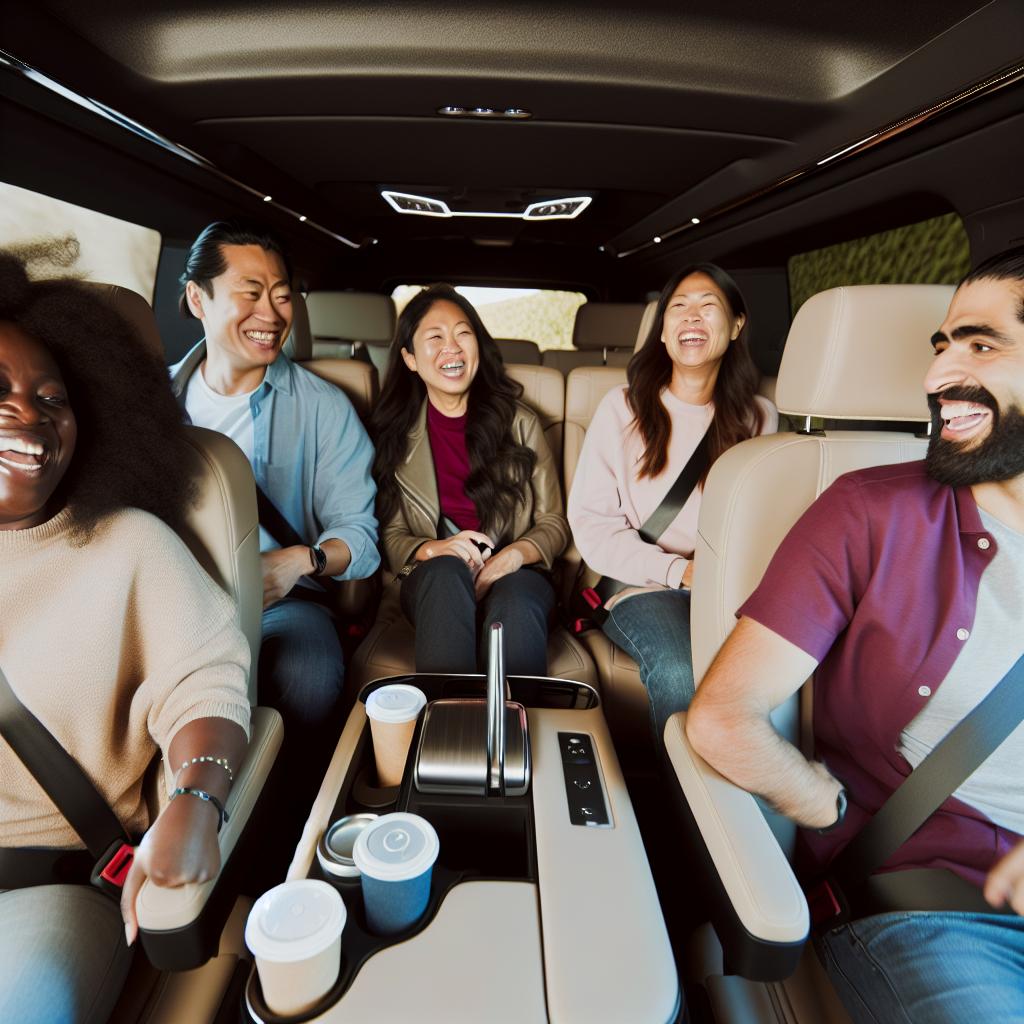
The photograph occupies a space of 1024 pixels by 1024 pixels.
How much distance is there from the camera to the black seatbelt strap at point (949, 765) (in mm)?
983

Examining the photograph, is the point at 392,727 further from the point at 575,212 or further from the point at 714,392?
the point at 575,212

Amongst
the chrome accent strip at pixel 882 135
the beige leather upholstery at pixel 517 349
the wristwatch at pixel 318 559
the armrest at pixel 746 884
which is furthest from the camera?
the beige leather upholstery at pixel 517 349

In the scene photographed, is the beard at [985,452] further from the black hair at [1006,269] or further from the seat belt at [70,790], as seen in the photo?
the seat belt at [70,790]

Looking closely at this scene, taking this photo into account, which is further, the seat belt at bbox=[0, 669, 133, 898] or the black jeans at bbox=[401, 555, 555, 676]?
the black jeans at bbox=[401, 555, 555, 676]

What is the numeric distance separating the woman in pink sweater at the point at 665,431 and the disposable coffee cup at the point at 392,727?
2.91ft

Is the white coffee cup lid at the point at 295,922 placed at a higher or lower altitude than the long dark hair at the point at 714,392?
lower

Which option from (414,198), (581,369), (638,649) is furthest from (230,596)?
(414,198)

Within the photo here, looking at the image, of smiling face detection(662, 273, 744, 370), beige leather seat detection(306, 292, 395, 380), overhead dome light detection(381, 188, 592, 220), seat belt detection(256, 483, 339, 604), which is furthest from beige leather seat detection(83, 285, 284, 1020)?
overhead dome light detection(381, 188, 592, 220)

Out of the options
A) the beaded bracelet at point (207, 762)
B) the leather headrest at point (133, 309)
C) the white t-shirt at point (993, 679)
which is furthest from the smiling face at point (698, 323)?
the beaded bracelet at point (207, 762)

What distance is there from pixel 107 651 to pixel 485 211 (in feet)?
12.8

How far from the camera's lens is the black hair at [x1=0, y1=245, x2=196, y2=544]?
1031 mm

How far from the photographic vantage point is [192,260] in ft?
6.33

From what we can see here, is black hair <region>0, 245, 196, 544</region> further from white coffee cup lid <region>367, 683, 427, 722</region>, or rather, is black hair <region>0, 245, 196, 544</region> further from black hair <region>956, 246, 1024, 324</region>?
black hair <region>956, 246, 1024, 324</region>

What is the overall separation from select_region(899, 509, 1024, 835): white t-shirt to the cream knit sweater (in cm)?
112
